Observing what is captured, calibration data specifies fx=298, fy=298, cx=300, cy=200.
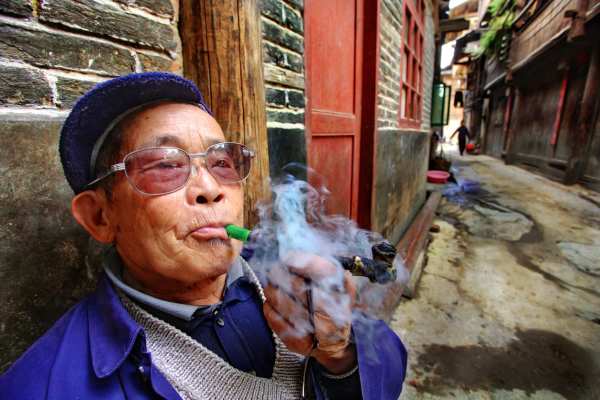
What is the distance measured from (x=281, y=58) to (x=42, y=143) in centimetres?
142

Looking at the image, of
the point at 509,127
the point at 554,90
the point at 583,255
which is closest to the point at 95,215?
the point at 583,255

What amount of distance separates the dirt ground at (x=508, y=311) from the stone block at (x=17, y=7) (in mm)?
3301

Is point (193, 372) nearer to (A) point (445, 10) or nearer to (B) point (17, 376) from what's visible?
(B) point (17, 376)

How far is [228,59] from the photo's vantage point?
143 centimetres

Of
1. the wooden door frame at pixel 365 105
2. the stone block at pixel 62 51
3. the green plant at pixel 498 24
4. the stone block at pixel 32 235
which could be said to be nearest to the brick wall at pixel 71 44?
the stone block at pixel 62 51

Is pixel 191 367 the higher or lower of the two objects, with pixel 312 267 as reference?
lower

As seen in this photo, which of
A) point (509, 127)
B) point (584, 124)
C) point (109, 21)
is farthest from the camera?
point (509, 127)

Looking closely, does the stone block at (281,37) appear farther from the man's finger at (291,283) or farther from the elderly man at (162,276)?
the man's finger at (291,283)

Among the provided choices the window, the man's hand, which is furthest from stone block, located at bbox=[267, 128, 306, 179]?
the window

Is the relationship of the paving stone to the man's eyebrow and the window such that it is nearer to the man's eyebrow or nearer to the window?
the window

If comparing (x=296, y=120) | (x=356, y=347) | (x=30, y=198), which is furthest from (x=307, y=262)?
(x=296, y=120)

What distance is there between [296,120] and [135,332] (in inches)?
66.6

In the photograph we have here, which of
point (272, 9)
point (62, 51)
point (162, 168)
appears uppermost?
point (272, 9)

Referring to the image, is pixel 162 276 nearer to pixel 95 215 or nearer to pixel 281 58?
pixel 95 215
